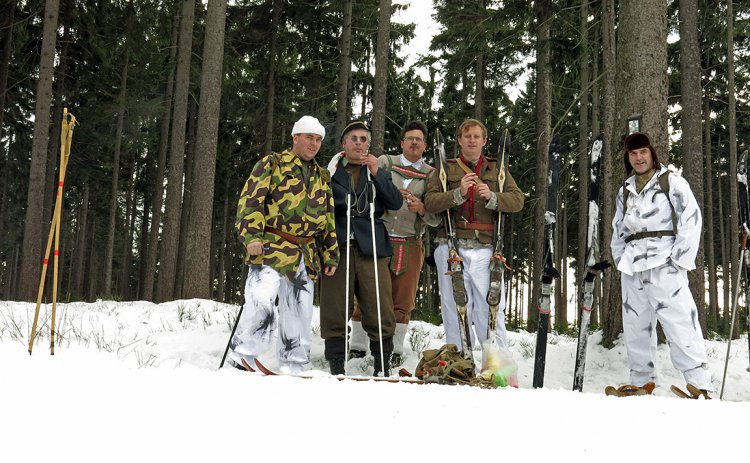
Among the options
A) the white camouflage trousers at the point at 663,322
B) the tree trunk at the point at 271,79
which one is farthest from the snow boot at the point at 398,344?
the tree trunk at the point at 271,79

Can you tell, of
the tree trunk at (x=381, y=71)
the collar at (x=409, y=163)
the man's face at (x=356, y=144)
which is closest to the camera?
the man's face at (x=356, y=144)

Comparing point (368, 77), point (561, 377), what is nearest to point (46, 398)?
point (561, 377)

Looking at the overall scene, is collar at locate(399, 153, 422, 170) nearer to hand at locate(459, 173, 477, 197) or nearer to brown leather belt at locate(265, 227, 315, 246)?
hand at locate(459, 173, 477, 197)

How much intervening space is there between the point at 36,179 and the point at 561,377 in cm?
1199

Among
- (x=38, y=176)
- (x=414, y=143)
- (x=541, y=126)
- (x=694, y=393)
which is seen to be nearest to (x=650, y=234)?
(x=694, y=393)

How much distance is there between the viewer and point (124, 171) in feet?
91.6

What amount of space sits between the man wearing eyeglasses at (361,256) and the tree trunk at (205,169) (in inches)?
225

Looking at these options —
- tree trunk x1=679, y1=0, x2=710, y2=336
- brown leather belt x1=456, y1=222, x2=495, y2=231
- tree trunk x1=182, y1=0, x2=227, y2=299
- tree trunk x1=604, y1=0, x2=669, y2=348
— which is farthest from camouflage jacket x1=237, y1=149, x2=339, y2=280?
tree trunk x1=679, y1=0, x2=710, y2=336

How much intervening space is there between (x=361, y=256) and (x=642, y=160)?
2679mm

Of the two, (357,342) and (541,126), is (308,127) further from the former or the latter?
(541,126)

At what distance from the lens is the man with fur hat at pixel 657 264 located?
4455mm

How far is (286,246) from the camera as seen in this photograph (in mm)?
4738

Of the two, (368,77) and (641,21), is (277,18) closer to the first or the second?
(368,77)

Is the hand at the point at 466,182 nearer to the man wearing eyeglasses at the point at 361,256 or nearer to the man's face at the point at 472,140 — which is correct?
the man's face at the point at 472,140
